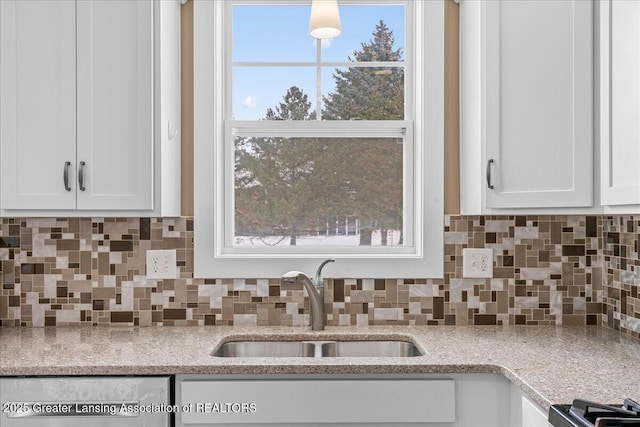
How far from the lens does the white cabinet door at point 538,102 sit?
73.6 inches

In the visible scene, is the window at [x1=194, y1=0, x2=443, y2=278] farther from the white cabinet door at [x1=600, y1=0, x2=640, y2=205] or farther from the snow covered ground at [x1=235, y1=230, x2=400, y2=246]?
the white cabinet door at [x1=600, y1=0, x2=640, y2=205]

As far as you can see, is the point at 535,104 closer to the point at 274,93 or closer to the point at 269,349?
the point at 274,93

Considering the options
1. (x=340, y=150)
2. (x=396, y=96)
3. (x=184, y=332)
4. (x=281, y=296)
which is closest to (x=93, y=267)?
(x=184, y=332)

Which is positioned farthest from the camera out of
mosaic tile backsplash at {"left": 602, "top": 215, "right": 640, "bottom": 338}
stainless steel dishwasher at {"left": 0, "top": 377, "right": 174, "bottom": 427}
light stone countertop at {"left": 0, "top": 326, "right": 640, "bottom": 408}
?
mosaic tile backsplash at {"left": 602, "top": 215, "right": 640, "bottom": 338}

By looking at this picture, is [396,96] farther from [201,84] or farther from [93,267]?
[93,267]

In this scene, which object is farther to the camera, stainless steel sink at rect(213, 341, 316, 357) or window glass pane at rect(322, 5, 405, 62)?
window glass pane at rect(322, 5, 405, 62)

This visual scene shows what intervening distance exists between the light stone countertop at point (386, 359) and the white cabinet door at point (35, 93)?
1.79 ft

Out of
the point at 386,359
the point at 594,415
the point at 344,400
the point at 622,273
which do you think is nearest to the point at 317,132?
the point at 386,359

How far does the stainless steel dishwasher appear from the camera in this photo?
160 centimetres

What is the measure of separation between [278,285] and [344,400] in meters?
0.71

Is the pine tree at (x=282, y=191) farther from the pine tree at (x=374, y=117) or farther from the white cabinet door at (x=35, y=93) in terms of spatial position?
the white cabinet door at (x=35, y=93)

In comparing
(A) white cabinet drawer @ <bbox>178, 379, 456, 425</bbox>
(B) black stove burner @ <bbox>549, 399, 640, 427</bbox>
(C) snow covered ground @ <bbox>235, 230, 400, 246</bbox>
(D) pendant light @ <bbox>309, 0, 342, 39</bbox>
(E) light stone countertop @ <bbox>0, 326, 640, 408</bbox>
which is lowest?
(A) white cabinet drawer @ <bbox>178, 379, 456, 425</bbox>

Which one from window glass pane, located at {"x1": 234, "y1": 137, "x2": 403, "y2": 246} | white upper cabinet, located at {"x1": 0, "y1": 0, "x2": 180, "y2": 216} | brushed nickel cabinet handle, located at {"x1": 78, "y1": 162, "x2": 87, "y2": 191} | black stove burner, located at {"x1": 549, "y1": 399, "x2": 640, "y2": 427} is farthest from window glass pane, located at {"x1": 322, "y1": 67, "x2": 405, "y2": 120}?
black stove burner, located at {"x1": 549, "y1": 399, "x2": 640, "y2": 427}

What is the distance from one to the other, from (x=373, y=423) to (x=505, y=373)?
425mm
